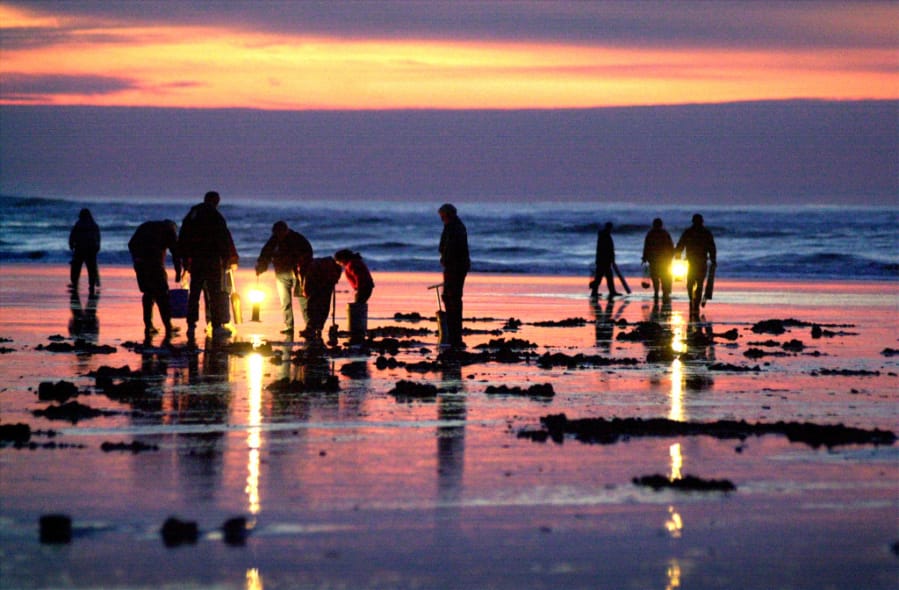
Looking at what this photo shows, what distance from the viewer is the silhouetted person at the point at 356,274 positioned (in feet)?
70.6

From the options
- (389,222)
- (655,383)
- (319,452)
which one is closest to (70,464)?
(319,452)

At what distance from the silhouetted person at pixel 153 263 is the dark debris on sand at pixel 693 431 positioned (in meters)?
10.4

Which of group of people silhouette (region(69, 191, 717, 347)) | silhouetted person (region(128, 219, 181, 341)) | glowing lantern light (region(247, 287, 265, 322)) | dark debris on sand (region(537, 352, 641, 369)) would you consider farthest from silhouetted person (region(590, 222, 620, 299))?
dark debris on sand (region(537, 352, 641, 369))

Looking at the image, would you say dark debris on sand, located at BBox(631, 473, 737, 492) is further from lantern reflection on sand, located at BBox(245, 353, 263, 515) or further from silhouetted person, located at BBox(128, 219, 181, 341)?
silhouetted person, located at BBox(128, 219, 181, 341)

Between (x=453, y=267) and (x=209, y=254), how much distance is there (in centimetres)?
341

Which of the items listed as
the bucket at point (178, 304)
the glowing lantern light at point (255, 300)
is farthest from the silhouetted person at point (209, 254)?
the glowing lantern light at point (255, 300)

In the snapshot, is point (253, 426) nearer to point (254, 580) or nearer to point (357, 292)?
point (254, 580)

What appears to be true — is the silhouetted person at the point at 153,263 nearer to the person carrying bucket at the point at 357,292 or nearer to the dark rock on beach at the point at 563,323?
the person carrying bucket at the point at 357,292

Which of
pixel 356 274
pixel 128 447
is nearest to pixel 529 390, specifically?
pixel 128 447

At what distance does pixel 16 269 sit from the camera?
49625 millimetres

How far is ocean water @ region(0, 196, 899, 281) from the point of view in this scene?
206 feet

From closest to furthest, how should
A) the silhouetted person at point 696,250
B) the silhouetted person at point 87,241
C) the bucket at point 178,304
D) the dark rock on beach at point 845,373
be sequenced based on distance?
1. the dark rock on beach at point 845,373
2. the bucket at point 178,304
3. the silhouetted person at point 696,250
4. the silhouetted person at point 87,241

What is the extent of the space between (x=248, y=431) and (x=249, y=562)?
433 centimetres

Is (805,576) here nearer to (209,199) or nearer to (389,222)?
(209,199)
